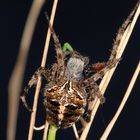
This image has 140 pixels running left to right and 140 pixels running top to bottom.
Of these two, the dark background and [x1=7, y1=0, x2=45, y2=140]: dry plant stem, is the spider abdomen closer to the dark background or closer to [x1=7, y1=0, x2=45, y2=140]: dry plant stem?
[x1=7, y1=0, x2=45, y2=140]: dry plant stem

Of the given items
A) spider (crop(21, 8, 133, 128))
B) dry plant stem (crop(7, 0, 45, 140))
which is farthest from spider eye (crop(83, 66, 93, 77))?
dry plant stem (crop(7, 0, 45, 140))

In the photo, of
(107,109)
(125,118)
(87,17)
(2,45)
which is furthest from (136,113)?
(2,45)

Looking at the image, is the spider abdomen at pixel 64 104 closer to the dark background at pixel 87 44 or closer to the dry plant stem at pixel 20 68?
the dry plant stem at pixel 20 68

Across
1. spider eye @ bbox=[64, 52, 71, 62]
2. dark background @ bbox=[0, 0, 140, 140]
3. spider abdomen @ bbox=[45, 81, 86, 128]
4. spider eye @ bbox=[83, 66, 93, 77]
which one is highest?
spider eye @ bbox=[64, 52, 71, 62]

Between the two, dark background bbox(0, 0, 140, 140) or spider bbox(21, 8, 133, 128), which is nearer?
spider bbox(21, 8, 133, 128)

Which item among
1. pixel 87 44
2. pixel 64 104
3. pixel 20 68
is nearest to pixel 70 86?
pixel 64 104

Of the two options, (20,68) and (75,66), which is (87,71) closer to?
(75,66)
